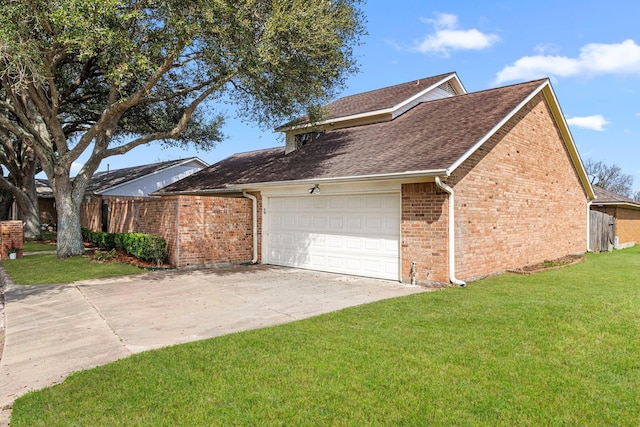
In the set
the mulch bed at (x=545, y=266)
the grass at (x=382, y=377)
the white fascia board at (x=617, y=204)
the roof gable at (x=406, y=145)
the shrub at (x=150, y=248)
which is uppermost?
the roof gable at (x=406, y=145)

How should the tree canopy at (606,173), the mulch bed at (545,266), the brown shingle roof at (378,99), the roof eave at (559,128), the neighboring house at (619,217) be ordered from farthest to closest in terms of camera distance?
the tree canopy at (606,173) < the neighboring house at (619,217) < the brown shingle roof at (378,99) < the mulch bed at (545,266) < the roof eave at (559,128)

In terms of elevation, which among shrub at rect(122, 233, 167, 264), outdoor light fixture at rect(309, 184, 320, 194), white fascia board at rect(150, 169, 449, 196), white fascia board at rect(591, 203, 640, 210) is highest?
white fascia board at rect(150, 169, 449, 196)

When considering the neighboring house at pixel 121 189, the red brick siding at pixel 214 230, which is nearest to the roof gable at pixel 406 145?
the red brick siding at pixel 214 230

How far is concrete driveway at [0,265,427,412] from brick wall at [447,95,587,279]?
7.20 ft

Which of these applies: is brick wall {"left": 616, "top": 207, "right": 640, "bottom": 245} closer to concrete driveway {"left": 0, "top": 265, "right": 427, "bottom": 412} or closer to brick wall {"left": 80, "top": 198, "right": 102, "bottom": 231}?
concrete driveway {"left": 0, "top": 265, "right": 427, "bottom": 412}

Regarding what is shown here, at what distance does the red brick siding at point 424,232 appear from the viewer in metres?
8.46

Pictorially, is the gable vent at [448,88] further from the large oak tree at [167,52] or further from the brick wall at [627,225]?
the brick wall at [627,225]

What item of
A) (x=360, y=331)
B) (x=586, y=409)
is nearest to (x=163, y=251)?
(x=360, y=331)

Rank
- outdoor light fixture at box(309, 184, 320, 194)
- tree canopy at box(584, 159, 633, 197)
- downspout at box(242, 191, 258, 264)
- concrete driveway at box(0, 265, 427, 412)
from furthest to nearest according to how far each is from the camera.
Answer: tree canopy at box(584, 159, 633, 197)
downspout at box(242, 191, 258, 264)
outdoor light fixture at box(309, 184, 320, 194)
concrete driveway at box(0, 265, 427, 412)

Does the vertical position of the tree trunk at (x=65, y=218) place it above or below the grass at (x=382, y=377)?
above

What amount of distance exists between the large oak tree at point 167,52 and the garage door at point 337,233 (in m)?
3.40

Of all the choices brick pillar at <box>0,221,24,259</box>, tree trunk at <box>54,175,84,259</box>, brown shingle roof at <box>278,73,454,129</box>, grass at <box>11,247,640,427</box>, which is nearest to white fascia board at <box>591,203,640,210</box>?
brown shingle roof at <box>278,73,454,129</box>

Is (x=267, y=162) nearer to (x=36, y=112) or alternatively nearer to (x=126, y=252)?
(x=126, y=252)

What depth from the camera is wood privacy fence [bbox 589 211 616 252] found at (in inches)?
663
